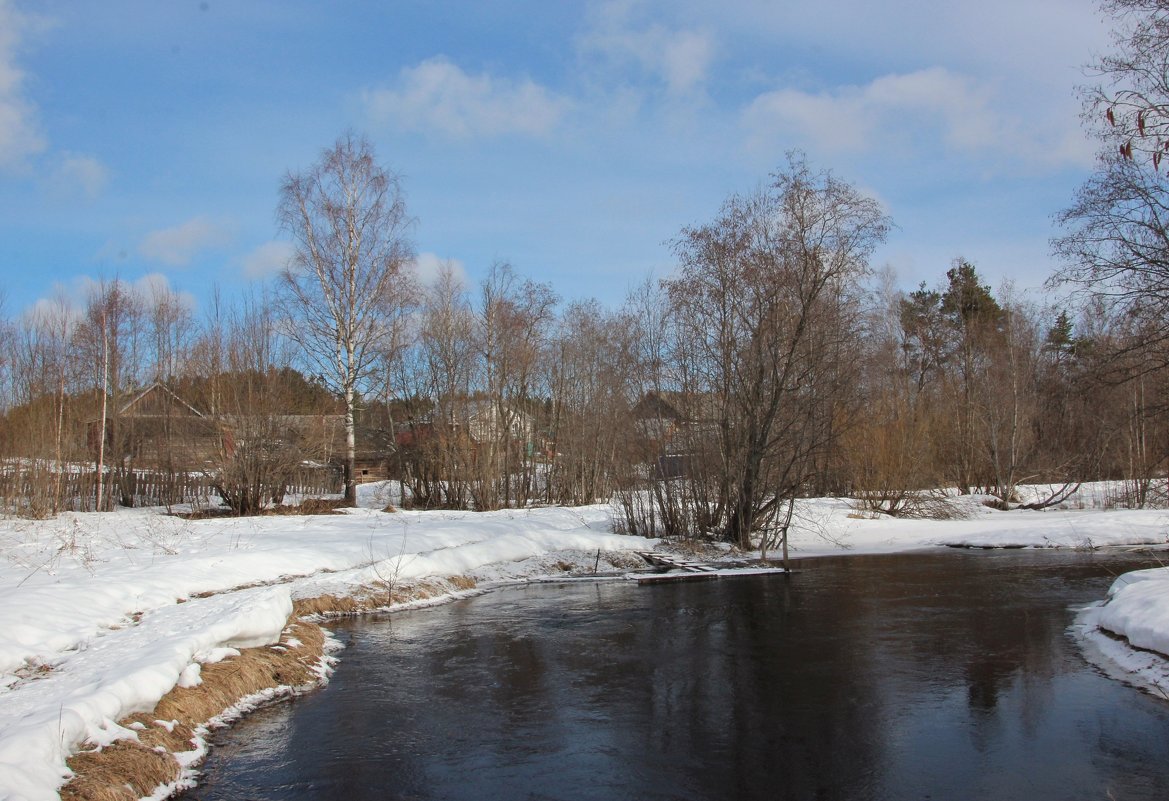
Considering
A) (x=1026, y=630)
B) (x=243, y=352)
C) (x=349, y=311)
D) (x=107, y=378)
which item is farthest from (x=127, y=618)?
(x=107, y=378)

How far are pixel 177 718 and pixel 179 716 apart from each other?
6 centimetres

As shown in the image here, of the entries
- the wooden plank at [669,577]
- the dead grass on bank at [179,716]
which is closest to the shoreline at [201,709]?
the dead grass on bank at [179,716]

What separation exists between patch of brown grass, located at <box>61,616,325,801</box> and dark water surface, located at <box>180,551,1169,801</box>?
0.43 m

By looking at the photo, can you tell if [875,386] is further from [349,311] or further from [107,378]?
[107,378]

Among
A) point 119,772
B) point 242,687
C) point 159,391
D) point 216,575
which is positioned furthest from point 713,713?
point 159,391

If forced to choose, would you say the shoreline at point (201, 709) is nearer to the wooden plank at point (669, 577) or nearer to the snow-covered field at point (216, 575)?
the snow-covered field at point (216, 575)

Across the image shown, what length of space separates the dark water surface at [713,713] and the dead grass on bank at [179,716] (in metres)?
0.40

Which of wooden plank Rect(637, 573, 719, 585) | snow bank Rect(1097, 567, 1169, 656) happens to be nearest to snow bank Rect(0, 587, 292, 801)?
wooden plank Rect(637, 573, 719, 585)

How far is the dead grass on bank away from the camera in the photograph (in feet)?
21.2

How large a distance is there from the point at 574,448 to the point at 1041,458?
2331cm

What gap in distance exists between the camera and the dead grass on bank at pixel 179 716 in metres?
6.46

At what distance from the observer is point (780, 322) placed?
23516 millimetres

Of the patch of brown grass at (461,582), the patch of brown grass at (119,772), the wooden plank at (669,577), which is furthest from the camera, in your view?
the wooden plank at (669,577)

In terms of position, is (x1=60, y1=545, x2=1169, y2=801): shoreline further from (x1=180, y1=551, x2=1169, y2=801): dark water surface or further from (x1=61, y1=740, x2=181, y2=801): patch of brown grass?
(x1=180, y1=551, x2=1169, y2=801): dark water surface
